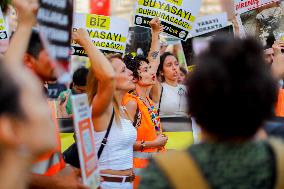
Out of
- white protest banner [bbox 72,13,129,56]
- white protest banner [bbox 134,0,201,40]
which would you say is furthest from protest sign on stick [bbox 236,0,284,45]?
white protest banner [bbox 72,13,129,56]

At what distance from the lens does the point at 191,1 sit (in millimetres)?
5941

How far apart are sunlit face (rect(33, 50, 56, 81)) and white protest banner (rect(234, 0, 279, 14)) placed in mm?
3365

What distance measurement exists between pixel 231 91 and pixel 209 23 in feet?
14.9

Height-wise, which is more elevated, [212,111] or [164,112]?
[212,111]

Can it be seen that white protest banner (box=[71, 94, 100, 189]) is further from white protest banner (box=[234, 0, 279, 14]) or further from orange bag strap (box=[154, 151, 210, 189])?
white protest banner (box=[234, 0, 279, 14])

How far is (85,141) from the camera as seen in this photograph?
2717mm

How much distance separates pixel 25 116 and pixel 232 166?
77 cm

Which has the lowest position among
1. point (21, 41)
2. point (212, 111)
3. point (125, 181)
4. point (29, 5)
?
point (125, 181)

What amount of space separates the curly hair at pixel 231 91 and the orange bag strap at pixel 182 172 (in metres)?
0.17

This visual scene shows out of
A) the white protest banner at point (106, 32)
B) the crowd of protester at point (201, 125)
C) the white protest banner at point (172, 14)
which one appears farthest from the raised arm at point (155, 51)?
the crowd of protester at point (201, 125)

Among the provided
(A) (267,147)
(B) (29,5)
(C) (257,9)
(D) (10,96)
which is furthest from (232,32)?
(D) (10,96)

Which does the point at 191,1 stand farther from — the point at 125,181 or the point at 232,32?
the point at 125,181

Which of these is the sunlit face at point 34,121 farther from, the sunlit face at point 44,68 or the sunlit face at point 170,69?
the sunlit face at point 170,69

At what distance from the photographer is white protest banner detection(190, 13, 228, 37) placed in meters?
6.35
